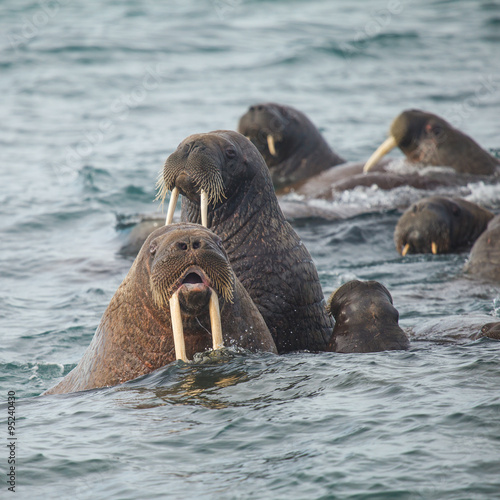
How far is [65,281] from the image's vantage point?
37.3ft

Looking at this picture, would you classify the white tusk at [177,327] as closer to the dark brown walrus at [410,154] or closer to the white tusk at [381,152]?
the dark brown walrus at [410,154]

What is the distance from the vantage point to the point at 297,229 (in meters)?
13.1

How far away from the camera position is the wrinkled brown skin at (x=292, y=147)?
14633 millimetres

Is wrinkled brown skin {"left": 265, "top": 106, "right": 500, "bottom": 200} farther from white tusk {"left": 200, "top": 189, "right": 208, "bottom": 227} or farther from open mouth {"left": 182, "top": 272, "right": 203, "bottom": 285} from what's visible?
open mouth {"left": 182, "top": 272, "right": 203, "bottom": 285}

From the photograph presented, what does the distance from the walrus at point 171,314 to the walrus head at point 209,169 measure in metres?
0.99

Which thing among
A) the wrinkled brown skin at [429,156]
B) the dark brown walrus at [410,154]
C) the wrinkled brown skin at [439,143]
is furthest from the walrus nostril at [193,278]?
the wrinkled brown skin at [439,143]

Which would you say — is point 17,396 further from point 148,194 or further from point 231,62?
point 231,62

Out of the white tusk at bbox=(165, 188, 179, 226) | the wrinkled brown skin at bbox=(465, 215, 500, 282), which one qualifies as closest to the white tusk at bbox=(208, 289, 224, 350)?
the white tusk at bbox=(165, 188, 179, 226)

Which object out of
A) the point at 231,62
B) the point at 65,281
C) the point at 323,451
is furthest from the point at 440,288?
the point at 231,62

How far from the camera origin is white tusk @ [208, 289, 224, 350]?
5938 mm

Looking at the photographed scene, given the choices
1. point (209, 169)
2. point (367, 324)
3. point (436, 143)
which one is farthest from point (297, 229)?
point (367, 324)

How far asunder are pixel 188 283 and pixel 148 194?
1067 centimetres

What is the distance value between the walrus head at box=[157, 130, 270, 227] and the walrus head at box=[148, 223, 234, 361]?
1.28 metres

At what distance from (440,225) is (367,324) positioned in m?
4.82
